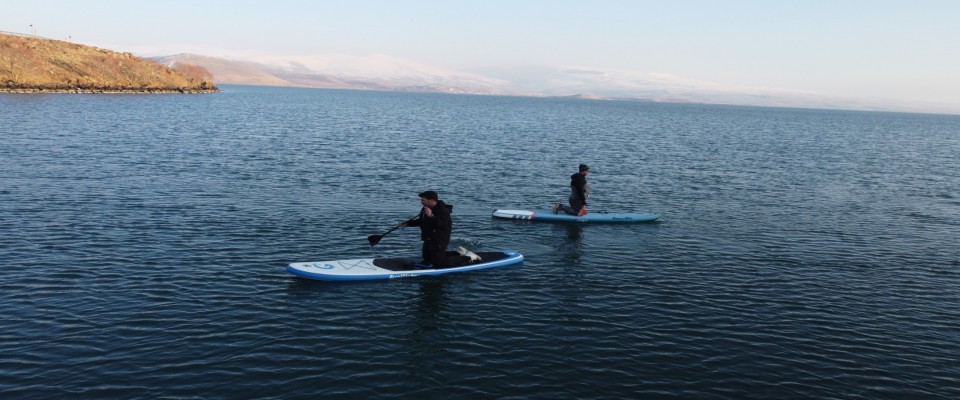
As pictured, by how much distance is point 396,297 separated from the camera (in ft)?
73.2

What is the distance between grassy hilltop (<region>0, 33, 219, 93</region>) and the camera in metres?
136

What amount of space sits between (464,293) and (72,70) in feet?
536

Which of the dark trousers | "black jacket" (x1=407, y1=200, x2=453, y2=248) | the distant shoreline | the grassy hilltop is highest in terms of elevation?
the grassy hilltop

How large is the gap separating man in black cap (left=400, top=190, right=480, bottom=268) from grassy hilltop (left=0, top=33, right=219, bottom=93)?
440ft

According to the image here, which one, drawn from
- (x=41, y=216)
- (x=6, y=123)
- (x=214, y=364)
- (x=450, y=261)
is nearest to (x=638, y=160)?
(x=450, y=261)

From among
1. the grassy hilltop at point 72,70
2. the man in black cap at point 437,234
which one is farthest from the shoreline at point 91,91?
the man in black cap at point 437,234

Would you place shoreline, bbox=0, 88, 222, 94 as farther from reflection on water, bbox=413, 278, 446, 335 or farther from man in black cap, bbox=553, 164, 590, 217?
reflection on water, bbox=413, 278, 446, 335

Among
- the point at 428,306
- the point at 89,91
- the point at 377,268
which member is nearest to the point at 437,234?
the point at 377,268

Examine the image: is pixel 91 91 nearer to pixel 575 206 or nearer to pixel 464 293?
pixel 575 206

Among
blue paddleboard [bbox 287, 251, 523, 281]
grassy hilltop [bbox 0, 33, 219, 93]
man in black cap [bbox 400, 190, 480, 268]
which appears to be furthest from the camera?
grassy hilltop [bbox 0, 33, 219, 93]

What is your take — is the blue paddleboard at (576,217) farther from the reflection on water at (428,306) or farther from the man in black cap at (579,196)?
the reflection on water at (428,306)

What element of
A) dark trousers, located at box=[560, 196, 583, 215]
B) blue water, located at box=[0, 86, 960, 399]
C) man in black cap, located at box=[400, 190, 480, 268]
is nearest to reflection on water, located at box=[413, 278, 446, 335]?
blue water, located at box=[0, 86, 960, 399]

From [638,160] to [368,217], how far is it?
3896 centimetres

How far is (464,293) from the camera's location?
23.1 m
